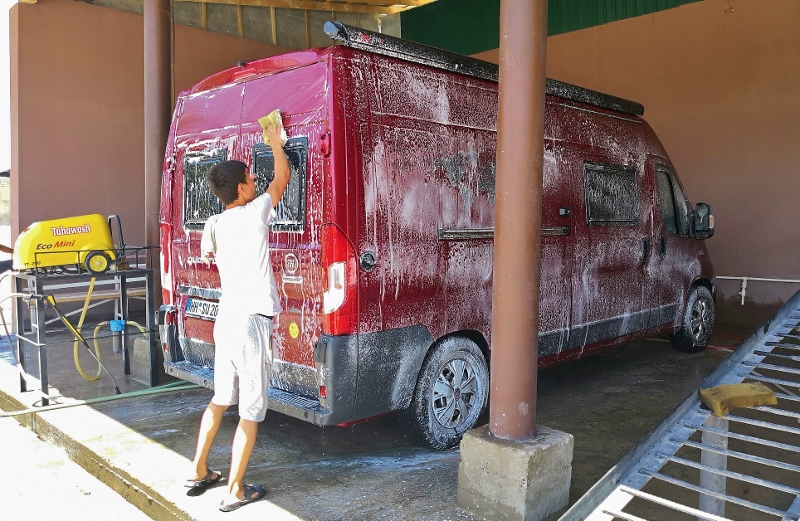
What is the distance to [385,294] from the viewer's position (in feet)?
12.8

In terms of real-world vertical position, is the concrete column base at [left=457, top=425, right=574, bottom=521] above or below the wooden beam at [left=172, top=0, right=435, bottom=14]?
below

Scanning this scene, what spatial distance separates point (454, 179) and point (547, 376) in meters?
2.86

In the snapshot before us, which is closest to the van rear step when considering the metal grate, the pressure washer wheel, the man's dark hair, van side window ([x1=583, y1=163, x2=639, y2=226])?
the man's dark hair

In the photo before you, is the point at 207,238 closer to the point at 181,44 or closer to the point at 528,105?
the point at 528,105

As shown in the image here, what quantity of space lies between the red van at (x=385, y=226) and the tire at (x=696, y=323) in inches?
71.3

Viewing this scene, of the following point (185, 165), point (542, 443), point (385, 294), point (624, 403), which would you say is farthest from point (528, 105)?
point (624, 403)

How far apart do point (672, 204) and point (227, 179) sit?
479 centimetres

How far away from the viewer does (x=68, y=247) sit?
18.5ft

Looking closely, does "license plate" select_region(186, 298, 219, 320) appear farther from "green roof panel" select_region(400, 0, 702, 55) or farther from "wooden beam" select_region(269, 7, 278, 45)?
"wooden beam" select_region(269, 7, 278, 45)

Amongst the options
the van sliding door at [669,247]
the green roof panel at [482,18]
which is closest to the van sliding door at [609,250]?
the van sliding door at [669,247]

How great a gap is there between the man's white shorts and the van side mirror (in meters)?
5.04

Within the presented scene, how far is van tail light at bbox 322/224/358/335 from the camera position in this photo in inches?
145

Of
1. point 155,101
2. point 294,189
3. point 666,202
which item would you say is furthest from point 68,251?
point 666,202

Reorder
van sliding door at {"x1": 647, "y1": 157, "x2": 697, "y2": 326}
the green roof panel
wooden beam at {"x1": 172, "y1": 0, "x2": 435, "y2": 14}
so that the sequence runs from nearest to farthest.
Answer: van sliding door at {"x1": 647, "y1": 157, "x2": 697, "y2": 326}
the green roof panel
wooden beam at {"x1": 172, "y1": 0, "x2": 435, "y2": 14}
